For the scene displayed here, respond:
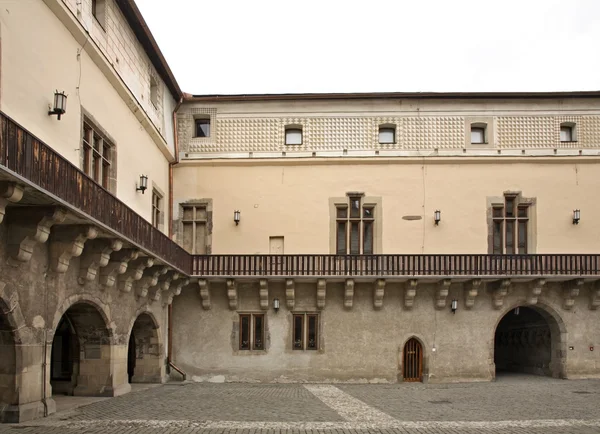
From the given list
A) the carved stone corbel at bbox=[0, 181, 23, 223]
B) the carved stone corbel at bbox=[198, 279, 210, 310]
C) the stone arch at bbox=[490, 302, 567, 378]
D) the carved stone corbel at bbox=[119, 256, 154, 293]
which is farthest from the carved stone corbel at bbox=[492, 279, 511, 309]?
the carved stone corbel at bbox=[0, 181, 23, 223]

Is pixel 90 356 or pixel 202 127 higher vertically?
pixel 202 127

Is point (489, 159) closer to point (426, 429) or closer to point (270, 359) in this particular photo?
point (270, 359)

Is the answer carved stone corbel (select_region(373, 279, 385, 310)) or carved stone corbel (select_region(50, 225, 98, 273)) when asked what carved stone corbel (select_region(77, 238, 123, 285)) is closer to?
carved stone corbel (select_region(50, 225, 98, 273))

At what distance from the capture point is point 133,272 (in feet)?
57.8

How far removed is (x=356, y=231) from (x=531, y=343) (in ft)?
27.0

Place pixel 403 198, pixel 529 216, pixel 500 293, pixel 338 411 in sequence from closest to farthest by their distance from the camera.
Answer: pixel 338 411, pixel 500 293, pixel 529 216, pixel 403 198

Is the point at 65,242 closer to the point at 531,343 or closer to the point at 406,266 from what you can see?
the point at 406,266

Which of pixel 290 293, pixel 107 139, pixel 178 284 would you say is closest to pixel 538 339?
pixel 290 293

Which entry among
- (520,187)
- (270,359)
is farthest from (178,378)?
(520,187)

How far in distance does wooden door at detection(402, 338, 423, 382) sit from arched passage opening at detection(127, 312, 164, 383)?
8.29 metres

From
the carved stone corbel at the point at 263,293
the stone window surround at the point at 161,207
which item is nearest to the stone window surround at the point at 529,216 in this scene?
the carved stone corbel at the point at 263,293

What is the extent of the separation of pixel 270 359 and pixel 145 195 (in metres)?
7.03

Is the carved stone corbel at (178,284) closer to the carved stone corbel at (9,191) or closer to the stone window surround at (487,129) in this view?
the stone window surround at (487,129)

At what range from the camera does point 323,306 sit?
23.0 meters
